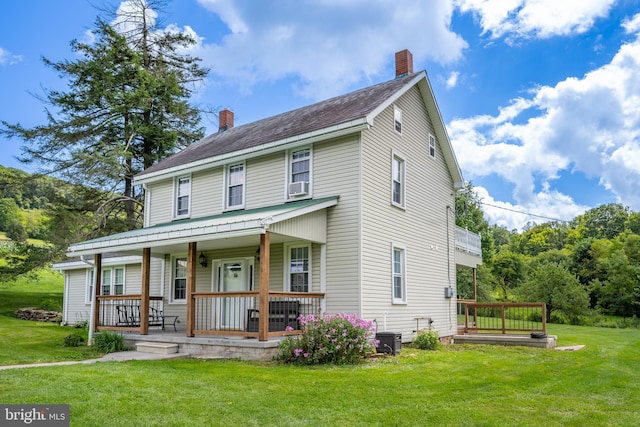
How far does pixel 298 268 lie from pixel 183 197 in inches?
221

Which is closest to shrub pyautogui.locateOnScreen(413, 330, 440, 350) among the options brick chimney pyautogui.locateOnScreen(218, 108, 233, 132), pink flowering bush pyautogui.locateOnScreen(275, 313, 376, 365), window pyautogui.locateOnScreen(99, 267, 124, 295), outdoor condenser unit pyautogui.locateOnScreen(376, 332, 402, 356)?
outdoor condenser unit pyautogui.locateOnScreen(376, 332, 402, 356)

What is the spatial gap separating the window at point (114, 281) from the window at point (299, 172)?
362 inches

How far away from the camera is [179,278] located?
15461mm

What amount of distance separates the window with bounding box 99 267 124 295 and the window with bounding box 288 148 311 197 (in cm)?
919

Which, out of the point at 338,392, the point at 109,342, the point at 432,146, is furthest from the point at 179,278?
the point at 338,392

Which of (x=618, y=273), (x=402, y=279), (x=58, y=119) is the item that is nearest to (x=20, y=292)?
(x=58, y=119)

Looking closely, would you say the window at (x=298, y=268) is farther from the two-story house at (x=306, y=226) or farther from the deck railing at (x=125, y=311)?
the deck railing at (x=125, y=311)

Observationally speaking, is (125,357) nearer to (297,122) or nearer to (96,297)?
(96,297)

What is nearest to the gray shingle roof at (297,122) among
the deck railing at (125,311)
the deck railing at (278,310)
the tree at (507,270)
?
the deck railing at (278,310)

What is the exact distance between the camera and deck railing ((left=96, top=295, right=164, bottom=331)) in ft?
44.1

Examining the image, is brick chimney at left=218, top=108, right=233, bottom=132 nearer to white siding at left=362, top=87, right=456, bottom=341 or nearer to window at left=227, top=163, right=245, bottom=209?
window at left=227, top=163, right=245, bottom=209

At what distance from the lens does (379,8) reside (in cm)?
1761

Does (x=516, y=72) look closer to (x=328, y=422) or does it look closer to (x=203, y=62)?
(x=203, y=62)

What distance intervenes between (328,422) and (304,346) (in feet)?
14.6
